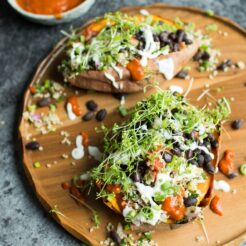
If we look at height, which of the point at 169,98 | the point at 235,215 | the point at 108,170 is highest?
the point at 169,98

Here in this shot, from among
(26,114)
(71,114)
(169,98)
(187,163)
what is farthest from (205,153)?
(26,114)

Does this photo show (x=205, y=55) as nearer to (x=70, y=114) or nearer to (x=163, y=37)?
(x=163, y=37)

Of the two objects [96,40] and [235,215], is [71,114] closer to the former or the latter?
[96,40]

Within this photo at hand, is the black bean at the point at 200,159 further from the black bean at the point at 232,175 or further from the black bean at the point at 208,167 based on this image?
the black bean at the point at 232,175

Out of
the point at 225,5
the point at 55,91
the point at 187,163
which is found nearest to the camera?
the point at 187,163

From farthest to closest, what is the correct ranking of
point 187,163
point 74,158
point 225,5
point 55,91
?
point 225,5
point 55,91
point 74,158
point 187,163

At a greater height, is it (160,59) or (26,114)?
(160,59)

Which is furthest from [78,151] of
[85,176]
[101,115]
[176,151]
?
[176,151]

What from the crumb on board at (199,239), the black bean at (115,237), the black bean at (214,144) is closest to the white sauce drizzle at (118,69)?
the black bean at (214,144)
